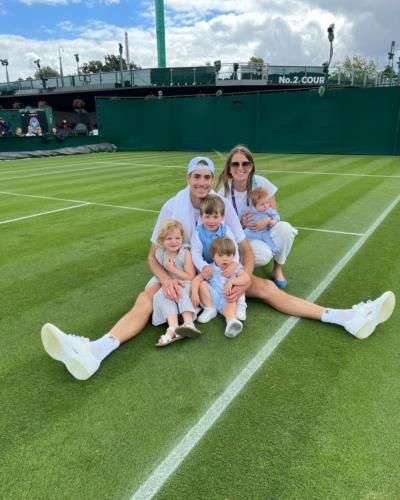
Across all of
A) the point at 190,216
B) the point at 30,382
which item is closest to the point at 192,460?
the point at 30,382

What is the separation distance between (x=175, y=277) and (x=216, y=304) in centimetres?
46

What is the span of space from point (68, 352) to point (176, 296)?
3.38ft

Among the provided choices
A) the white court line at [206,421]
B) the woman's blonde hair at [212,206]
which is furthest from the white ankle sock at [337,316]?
the woman's blonde hair at [212,206]

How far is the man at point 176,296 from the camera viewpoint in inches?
A: 114

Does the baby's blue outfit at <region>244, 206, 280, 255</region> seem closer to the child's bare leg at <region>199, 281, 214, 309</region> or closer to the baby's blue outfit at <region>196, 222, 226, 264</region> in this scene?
the baby's blue outfit at <region>196, 222, 226, 264</region>

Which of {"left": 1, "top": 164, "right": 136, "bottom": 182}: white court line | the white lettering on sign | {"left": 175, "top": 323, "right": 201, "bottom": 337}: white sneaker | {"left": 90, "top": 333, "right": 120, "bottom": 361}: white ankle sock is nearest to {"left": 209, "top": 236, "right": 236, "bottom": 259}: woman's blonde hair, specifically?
{"left": 175, "top": 323, "right": 201, "bottom": 337}: white sneaker

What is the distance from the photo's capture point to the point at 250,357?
324 cm

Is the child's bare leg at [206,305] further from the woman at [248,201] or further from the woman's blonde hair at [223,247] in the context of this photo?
the woman at [248,201]

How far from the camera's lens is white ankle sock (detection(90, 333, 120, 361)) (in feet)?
10.2

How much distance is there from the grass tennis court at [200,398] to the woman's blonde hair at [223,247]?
2.22 ft

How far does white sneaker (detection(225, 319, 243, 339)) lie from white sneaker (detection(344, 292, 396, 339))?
3.12 feet

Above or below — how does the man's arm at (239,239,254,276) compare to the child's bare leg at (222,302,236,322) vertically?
above

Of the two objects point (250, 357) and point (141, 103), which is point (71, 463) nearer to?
point (250, 357)

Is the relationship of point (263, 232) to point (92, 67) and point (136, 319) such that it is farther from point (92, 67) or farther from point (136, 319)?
point (92, 67)
